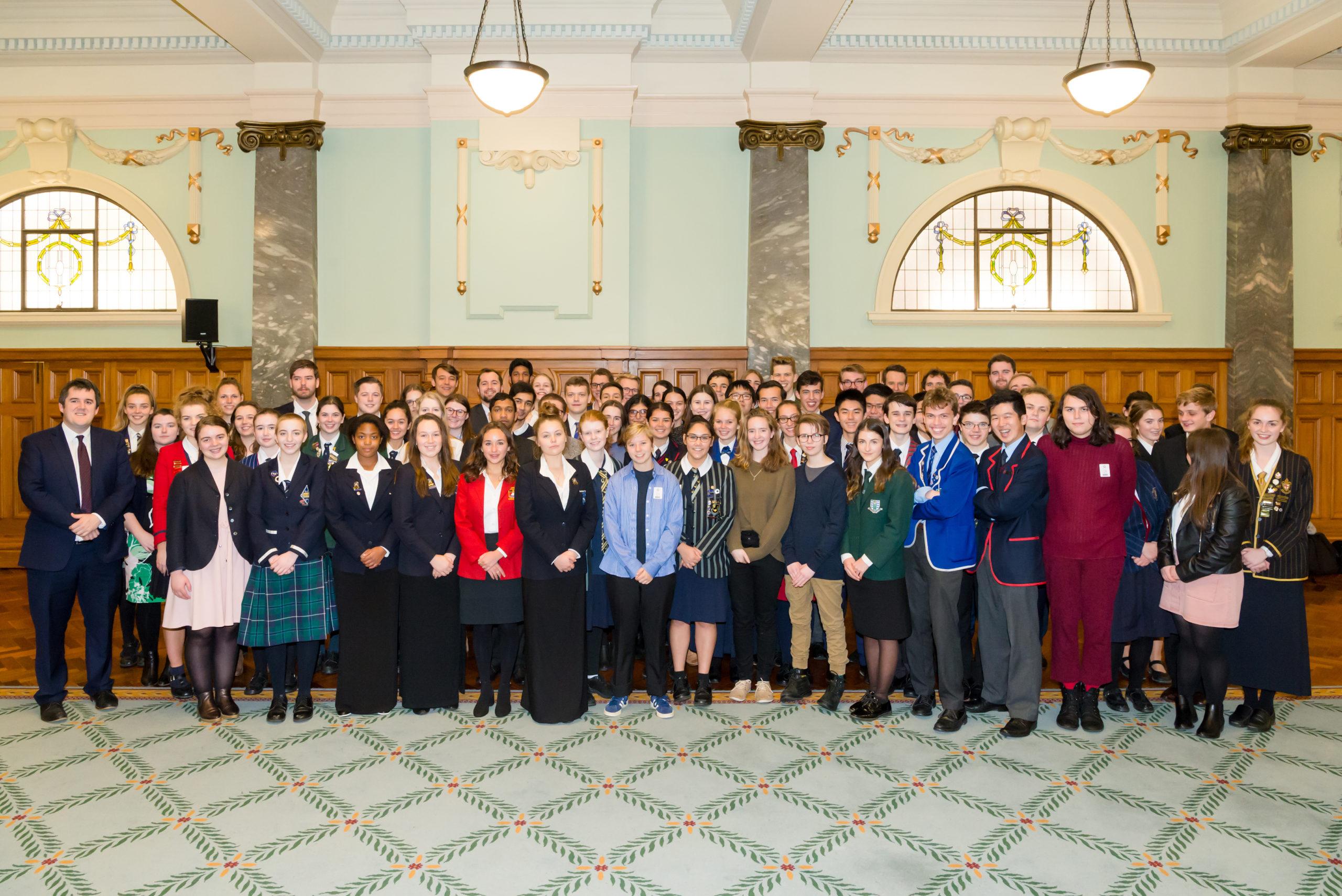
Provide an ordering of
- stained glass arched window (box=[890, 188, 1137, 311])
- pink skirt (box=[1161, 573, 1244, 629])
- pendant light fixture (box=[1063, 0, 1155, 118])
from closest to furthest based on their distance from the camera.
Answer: pink skirt (box=[1161, 573, 1244, 629]), pendant light fixture (box=[1063, 0, 1155, 118]), stained glass arched window (box=[890, 188, 1137, 311])

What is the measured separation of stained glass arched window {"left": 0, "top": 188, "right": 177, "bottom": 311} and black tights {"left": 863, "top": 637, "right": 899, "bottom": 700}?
8411 mm

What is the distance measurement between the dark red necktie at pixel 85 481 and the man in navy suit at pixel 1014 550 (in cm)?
476

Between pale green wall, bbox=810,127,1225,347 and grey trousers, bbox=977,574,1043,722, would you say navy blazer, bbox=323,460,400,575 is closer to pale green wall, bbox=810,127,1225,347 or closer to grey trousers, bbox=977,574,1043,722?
grey trousers, bbox=977,574,1043,722

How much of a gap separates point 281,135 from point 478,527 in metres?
6.19

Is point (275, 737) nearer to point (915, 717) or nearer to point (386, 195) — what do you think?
point (915, 717)

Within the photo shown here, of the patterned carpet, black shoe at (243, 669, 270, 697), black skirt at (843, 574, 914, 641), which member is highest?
black skirt at (843, 574, 914, 641)

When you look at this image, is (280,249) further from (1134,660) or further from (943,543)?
(1134,660)

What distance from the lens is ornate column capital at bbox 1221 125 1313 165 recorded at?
8.38m

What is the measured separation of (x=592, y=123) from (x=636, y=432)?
5111 mm

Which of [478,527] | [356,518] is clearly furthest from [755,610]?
[356,518]

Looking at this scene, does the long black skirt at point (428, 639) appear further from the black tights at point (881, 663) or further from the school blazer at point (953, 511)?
the school blazer at point (953, 511)

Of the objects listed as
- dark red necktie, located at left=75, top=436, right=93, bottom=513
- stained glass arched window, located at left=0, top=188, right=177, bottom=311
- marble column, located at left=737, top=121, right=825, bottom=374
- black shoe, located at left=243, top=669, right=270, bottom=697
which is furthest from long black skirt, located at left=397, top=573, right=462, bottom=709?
stained glass arched window, located at left=0, top=188, right=177, bottom=311

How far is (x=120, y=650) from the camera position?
5.50 m

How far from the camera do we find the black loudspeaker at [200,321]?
26.4 ft
